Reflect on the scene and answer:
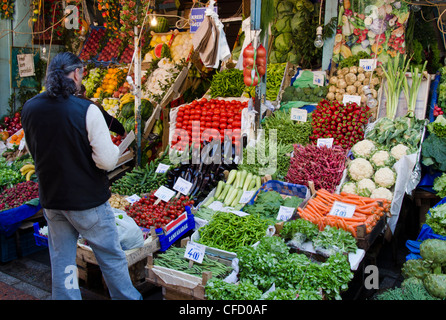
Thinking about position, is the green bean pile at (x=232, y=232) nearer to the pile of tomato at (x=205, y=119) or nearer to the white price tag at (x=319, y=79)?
the pile of tomato at (x=205, y=119)

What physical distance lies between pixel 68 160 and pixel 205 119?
3160 millimetres

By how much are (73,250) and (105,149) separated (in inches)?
32.5

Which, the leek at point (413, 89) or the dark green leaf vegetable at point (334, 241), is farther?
the leek at point (413, 89)

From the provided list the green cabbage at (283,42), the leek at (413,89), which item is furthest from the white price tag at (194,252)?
the green cabbage at (283,42)

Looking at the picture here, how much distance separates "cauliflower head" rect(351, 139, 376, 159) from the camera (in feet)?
15.5

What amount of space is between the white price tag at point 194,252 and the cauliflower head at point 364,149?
2.54 m

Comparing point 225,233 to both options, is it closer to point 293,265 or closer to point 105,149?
point 293,265

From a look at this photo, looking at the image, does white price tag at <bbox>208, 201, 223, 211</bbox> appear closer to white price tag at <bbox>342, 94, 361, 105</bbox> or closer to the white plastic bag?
the white plastic bag

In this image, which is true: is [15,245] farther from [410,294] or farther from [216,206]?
[410,294]

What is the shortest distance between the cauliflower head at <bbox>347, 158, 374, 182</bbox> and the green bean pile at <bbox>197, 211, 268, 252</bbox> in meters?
1.51

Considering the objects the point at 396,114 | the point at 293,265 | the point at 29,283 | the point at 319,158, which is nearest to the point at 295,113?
the point at 319,158

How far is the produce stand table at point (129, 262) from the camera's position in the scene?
136 inches

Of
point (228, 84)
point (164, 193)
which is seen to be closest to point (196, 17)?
point (228, 84)

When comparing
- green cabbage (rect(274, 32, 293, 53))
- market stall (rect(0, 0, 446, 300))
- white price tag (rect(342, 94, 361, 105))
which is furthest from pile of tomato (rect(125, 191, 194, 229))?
green cabbage (rect(274, 32, 293, 53))
